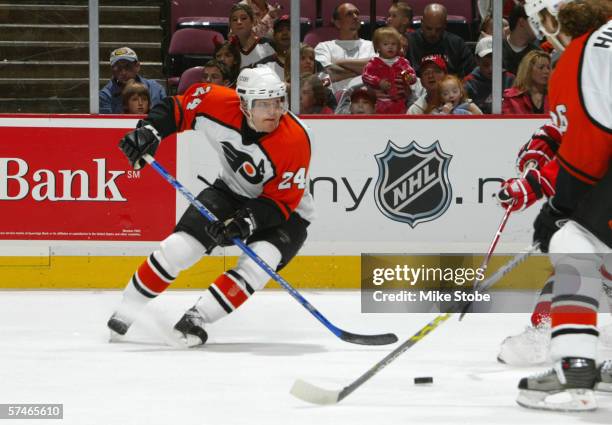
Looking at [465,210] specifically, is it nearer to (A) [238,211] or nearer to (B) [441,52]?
(B) [441,52]

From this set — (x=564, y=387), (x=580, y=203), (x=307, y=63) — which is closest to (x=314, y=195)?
(x=307, y=63)

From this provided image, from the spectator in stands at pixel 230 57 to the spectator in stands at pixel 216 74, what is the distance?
0.04m

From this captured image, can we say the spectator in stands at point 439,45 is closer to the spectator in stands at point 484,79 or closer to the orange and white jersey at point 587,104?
the spectator in stands at point 484,79

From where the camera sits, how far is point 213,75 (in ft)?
19.8

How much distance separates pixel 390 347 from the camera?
174 inches

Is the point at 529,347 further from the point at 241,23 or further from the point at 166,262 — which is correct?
the point at 241,23

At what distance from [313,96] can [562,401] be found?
3.02 meters

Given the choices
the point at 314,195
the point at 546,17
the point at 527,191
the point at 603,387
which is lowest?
the point at 603,387

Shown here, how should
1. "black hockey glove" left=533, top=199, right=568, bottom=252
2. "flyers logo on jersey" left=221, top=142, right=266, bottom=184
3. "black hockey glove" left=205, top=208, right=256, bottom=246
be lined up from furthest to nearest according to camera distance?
"flyers logo on jersey" left=221, top=142, right=266, bottom=184 → "black hockey glove" left=205, top=208, right=256, bottom=246 → "black hockey glove" left=533, top=199, right=568, bottom=252

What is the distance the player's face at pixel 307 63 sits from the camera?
6.10 m

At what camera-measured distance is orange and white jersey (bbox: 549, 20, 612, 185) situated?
122 inches

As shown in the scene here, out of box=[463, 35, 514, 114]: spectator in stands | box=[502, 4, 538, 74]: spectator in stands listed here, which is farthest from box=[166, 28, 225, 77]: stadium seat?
box=[502, 4, 538, 74]: spectator in stands

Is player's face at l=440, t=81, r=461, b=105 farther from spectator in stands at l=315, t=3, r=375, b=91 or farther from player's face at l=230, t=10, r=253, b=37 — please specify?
player's face at l=230, t=10, r=253, b=37

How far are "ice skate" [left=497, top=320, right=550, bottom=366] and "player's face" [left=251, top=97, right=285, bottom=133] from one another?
3.64 ft
